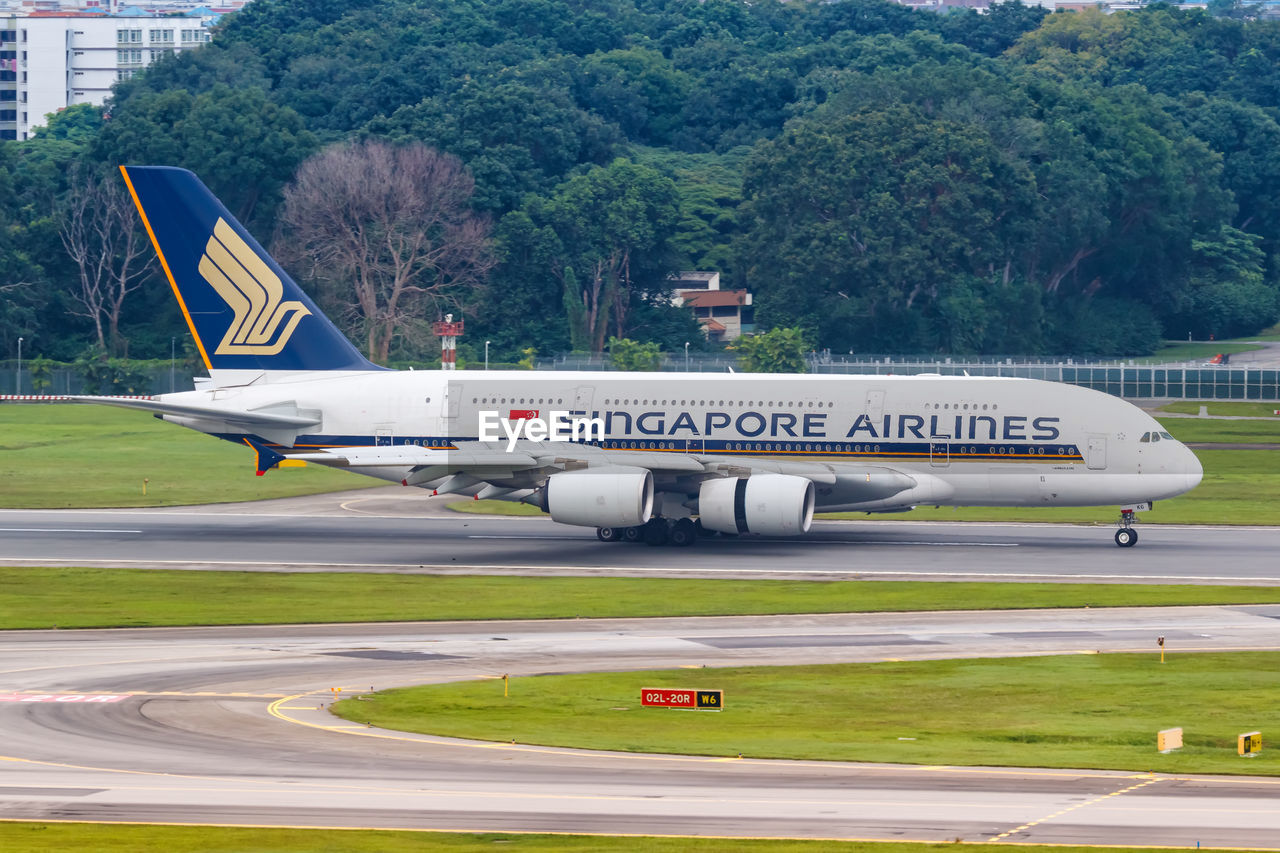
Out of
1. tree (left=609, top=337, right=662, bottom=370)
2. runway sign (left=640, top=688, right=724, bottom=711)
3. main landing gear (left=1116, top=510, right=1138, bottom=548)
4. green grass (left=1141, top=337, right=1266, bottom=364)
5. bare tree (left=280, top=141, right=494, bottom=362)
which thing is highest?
bare tree (left=280, top=141, right=494, bottom=362)

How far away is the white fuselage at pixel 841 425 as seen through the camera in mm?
57562

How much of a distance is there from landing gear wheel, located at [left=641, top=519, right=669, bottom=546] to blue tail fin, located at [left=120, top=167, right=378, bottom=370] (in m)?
12.2

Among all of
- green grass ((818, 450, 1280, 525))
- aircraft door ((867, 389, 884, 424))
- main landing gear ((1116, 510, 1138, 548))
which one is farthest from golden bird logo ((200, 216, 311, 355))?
main landing gear ((1116, 510, 1138, 548))

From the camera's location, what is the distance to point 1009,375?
13325cm

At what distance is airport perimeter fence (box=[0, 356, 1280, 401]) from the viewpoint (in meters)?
129

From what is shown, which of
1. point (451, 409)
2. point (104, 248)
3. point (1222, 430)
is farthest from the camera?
point (104, 248)

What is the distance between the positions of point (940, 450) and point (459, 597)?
1848cm

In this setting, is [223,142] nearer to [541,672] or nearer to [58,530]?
[58,530]

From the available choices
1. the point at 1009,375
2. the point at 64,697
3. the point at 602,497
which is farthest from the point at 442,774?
the point at 1009,375

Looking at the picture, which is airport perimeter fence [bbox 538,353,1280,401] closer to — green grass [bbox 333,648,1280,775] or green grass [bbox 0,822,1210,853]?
green grass [bbox 333,648,1280,775]

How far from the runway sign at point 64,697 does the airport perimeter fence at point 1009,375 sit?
93.1 metres

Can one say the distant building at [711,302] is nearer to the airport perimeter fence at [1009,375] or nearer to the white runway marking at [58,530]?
the airport perimeter fence at [1009,375]

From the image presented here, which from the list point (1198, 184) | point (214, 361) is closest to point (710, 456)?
point (214, 361)

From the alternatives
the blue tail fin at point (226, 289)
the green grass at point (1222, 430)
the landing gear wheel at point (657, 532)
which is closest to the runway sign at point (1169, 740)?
the landing gear wheel at point (657, 532)
